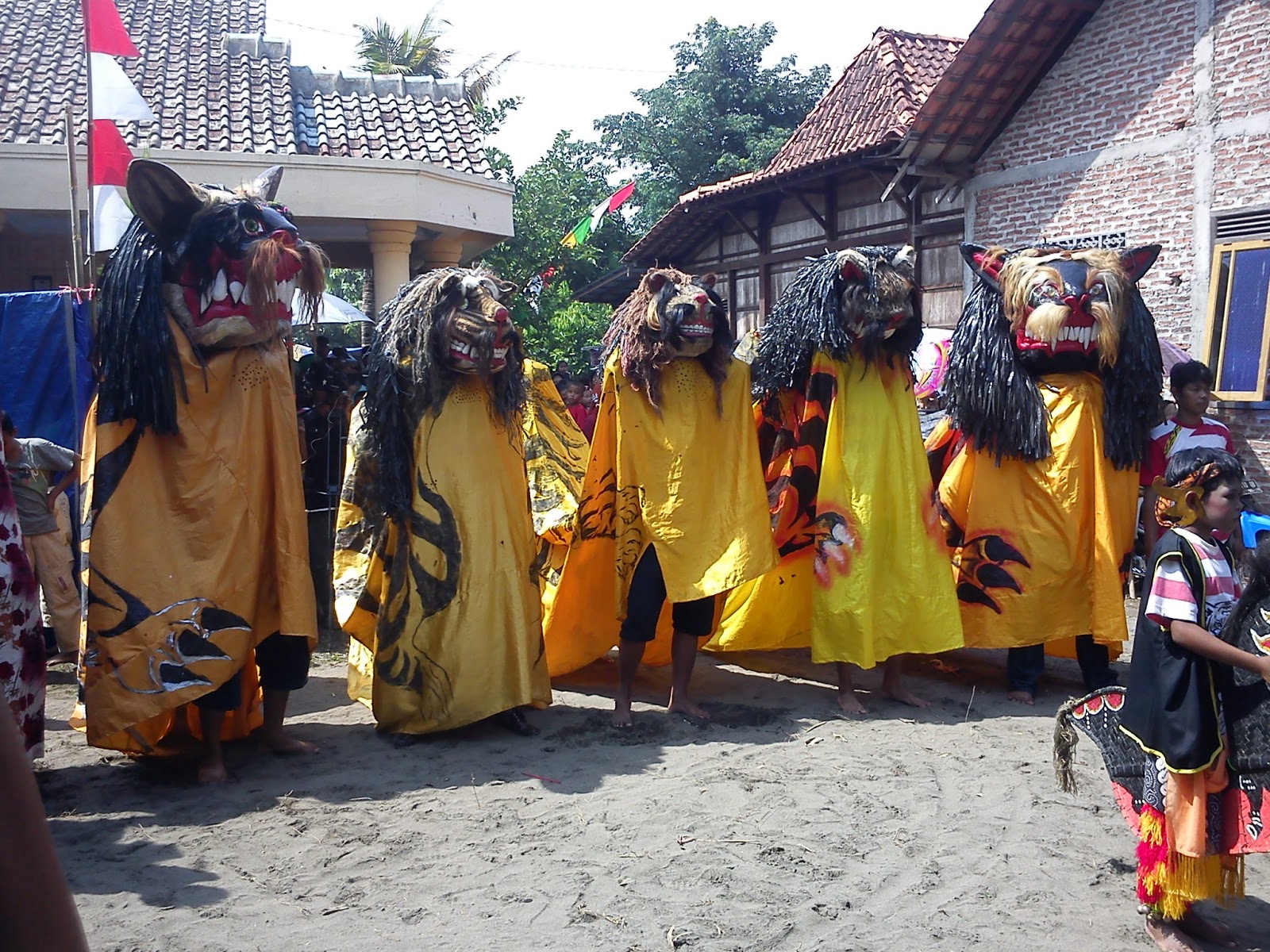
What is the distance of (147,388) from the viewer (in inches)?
162

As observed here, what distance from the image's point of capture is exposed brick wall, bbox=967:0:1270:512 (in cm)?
880

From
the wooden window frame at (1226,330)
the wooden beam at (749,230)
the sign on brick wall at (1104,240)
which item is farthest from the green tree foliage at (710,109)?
the wooden window frame at (1226,330)

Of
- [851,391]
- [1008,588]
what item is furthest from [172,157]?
[1008,588]

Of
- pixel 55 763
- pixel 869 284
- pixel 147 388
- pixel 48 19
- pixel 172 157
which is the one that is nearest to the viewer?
pixel 147 388

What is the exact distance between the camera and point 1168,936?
9.91 ft

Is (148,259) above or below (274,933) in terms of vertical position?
above

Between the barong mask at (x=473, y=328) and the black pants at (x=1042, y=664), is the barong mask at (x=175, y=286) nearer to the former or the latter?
the barong mask at (x=473, y=328)

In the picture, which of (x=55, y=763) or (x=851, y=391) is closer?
(x=55, y=763)

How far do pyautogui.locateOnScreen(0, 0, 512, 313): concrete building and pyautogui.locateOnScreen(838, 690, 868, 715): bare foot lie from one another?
821 centimetres

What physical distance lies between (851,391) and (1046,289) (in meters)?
1.05

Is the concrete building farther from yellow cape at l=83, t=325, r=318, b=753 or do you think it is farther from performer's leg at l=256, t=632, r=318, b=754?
performer's leg at l=256, t=632, r=318, b=754

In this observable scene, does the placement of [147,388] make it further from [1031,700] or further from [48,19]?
[48,19]

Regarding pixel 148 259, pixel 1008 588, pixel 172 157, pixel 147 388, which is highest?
pixel 172 157

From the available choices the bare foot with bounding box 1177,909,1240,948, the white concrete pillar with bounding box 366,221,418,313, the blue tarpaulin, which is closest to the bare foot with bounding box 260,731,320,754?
the bare foot with bounding box 1177,909,1240,948
